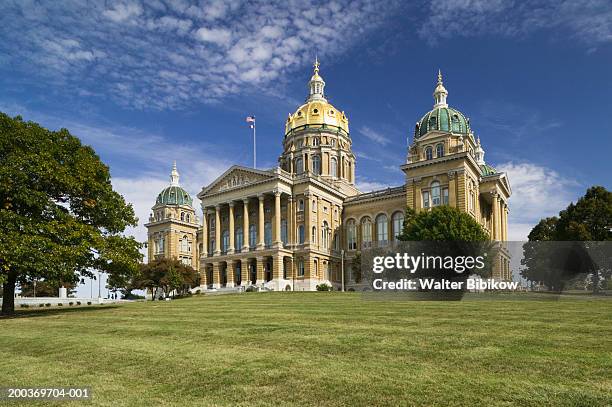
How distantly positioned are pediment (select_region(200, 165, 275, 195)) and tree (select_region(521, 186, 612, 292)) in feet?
120

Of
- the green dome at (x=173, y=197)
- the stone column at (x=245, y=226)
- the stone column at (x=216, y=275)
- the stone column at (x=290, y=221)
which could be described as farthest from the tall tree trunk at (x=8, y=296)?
the green dome at (x=173, y=197)

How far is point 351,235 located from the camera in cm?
8200

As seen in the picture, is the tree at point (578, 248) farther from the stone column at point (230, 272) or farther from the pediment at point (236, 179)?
the stone column at point (230, 272)

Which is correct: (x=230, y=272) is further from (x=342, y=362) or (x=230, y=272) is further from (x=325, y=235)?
(x=342, y=362)

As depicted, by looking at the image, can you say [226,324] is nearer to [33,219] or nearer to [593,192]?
[33,219]

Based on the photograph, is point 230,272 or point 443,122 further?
point 230,272

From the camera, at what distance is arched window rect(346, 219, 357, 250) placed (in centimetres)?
8119

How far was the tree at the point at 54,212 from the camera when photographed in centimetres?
2991

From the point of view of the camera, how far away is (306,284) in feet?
237

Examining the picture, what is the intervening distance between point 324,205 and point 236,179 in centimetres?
1372

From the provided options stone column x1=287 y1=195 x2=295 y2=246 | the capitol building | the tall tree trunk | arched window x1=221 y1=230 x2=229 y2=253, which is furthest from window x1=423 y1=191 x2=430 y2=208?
the tall tree trunk

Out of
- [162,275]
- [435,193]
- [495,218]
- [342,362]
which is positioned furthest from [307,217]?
[342,362]

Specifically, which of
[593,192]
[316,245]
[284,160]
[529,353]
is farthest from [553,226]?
[529,353]

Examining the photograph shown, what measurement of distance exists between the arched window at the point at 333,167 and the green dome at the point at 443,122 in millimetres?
22474
